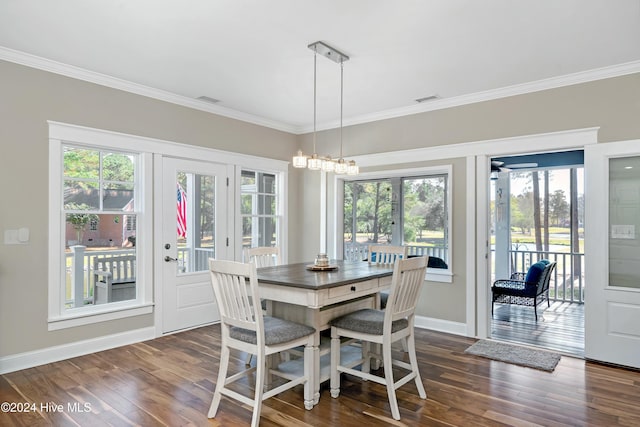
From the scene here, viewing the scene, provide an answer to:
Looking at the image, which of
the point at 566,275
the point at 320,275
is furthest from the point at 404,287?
the point at 566,275

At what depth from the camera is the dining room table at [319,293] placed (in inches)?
109

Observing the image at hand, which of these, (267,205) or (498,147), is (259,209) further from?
(498,147)

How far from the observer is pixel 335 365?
300cm

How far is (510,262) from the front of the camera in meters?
7.38

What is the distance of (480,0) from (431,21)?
1.22 feet

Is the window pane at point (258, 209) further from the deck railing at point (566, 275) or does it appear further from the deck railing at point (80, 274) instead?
the deck railing at point (566, 275)

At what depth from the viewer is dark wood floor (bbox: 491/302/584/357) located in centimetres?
436

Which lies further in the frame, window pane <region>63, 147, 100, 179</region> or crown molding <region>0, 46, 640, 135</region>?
window pane <region>63, 147, 100, 179</region>

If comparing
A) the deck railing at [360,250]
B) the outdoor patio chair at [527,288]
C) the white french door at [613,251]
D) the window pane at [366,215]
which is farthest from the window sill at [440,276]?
the white french door at [613,251]

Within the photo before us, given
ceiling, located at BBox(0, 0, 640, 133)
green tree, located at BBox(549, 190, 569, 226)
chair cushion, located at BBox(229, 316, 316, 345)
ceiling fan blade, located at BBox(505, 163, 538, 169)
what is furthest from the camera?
green tree, located at BBox(549, 190, 569, 226)

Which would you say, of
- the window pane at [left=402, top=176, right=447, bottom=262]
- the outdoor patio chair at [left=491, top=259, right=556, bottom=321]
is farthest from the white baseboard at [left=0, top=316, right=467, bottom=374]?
the outdoor patio chair at [left=491, top=259, right=556, bottom=321]

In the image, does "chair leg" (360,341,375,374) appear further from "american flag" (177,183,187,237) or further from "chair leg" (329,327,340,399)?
"american flag" (177,183,187,237)

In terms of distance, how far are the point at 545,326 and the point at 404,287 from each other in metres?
3.37

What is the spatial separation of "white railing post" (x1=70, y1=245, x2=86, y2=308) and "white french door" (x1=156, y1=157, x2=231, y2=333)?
0.75 metres
